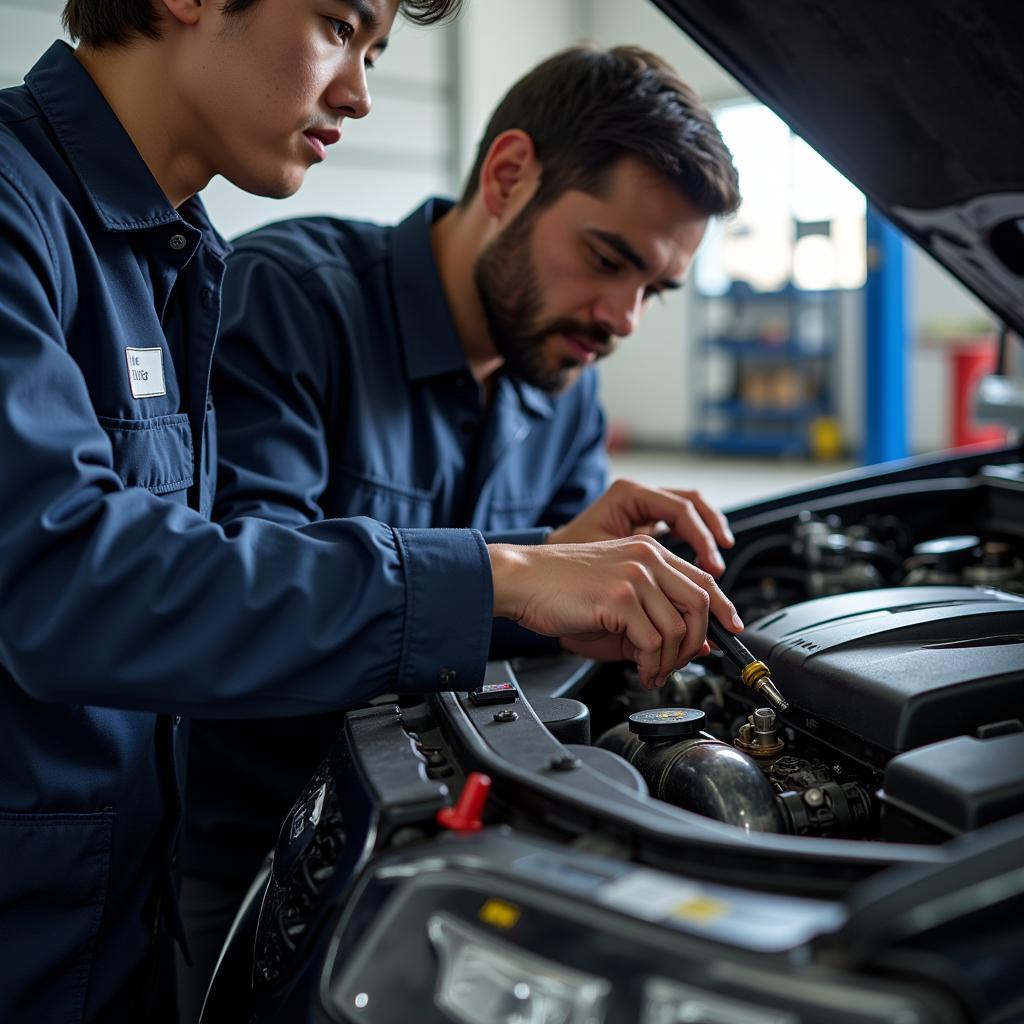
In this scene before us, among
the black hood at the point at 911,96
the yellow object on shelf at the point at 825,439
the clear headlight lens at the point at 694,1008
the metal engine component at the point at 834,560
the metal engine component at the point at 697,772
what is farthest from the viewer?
the yellow object on shelf at the point at 825,439

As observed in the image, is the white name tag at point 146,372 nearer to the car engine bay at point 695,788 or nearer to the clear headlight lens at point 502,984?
the car engine bay at point 695,788

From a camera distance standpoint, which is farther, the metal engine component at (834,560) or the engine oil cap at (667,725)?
the metal engine component at (834,560)

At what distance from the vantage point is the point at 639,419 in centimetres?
866

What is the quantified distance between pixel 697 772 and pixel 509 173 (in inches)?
40.3

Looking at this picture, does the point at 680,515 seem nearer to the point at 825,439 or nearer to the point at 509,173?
the point at 509,173

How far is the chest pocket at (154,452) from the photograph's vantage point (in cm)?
98

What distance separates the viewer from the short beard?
158cm

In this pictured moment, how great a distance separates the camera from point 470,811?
0.71 meters

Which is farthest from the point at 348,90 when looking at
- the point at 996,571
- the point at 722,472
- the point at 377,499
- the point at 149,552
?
the point at 722,472

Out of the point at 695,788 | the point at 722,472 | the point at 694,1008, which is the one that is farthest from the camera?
the point at 722,472

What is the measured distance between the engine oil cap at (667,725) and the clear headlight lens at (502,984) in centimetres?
38

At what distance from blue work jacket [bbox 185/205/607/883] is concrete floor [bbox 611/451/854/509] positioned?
4.52 m

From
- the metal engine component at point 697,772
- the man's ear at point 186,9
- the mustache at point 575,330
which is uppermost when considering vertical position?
the man's ear at point 186,9

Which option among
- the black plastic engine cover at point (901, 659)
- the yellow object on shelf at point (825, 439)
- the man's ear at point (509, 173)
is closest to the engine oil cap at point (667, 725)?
the black plastic engine cover at point (901, 659)
